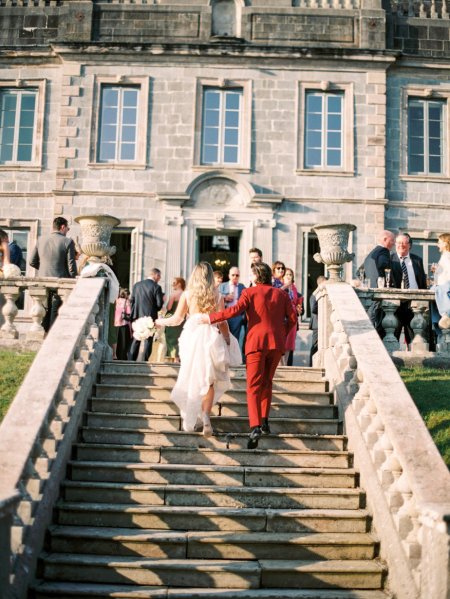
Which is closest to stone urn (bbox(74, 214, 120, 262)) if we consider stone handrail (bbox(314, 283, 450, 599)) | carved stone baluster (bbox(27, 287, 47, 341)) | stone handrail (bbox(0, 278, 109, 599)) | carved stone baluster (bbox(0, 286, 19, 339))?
carved stone baluster (bbox(27, 287, 47, 341))

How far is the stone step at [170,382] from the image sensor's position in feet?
28.6

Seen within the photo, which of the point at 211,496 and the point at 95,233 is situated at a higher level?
the point at 95,233

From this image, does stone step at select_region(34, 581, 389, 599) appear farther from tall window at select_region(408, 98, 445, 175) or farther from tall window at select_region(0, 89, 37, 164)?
tall window at select_region(0, 89, 37, 164)

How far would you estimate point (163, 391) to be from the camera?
8422mm

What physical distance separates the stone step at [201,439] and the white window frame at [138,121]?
11.4 meters

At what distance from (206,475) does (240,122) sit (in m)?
12.8

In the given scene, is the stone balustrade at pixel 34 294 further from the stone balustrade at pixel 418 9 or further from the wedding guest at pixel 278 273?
the stone balustrade at pixel 418 9

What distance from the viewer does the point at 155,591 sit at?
5711mm

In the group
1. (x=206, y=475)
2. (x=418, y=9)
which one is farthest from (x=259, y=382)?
(x=418, y=9)

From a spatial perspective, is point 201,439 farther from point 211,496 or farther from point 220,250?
point 220,250

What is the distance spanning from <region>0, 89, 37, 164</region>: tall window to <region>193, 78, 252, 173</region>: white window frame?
3.95 metres

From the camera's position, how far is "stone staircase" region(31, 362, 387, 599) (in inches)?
234

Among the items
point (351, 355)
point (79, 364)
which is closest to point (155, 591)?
point (79, 364)

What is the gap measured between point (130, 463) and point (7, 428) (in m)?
1.37
